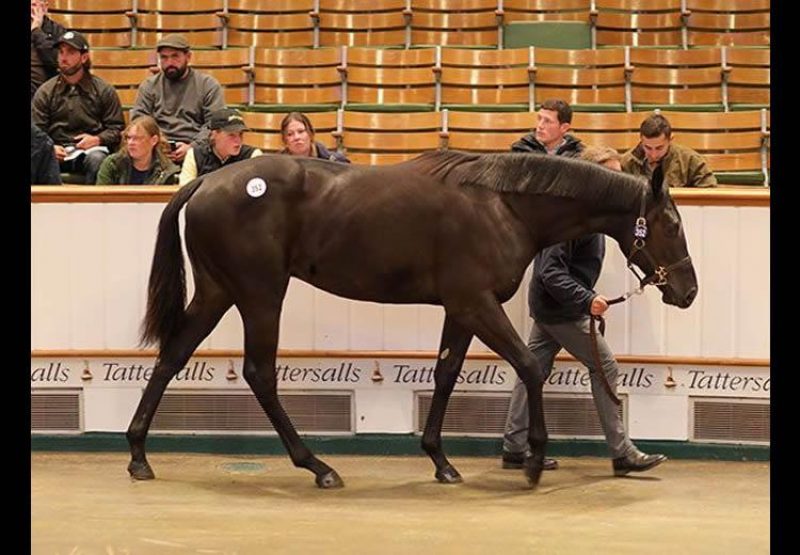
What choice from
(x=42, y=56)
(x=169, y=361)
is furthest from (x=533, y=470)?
(x=42, y=56)

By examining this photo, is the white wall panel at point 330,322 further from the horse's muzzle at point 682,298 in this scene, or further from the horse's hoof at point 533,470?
the horse's muzzle at point 682,298

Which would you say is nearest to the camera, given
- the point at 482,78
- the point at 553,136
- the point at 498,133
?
the point at 553,136

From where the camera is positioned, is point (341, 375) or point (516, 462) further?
point (341, 375)

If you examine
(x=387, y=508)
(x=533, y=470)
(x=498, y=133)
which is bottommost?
(x=387, y=508)

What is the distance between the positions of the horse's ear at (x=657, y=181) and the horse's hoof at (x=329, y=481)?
6.55 ft

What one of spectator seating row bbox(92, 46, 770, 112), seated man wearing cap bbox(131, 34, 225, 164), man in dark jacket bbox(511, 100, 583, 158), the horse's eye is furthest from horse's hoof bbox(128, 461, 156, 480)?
spectator seating row bbox(92, 46, 770, 112)

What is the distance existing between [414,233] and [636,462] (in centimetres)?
157

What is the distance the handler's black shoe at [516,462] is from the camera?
7037mm

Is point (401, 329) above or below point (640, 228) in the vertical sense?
below

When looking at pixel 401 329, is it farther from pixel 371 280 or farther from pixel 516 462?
pixel 516 462

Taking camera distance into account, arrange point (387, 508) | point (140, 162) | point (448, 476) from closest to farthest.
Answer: point (387, 508)
point (448, 476)
point (140, 162)

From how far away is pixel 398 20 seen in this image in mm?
12391

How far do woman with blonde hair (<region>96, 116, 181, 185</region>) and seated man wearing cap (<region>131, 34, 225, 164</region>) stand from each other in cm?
143

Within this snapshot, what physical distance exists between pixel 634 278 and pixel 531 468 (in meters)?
1.20
